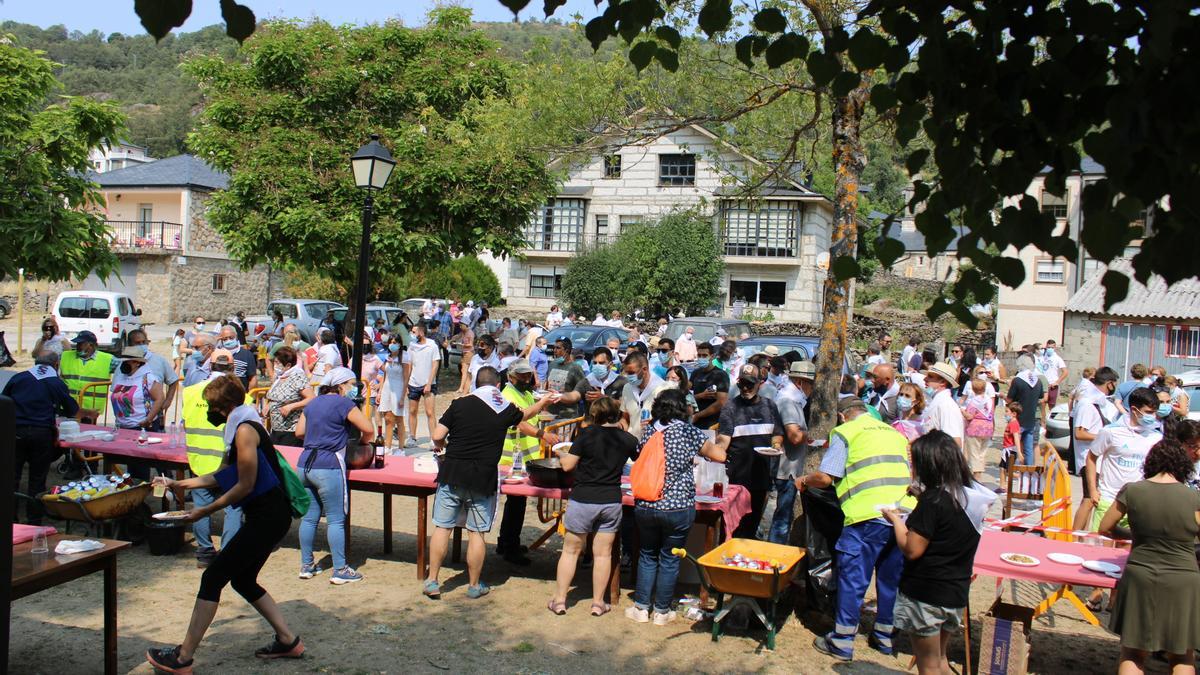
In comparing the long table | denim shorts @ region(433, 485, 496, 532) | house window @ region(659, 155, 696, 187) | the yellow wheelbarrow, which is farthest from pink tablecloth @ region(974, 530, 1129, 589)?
house window @ region(659, 155, 696, 187)

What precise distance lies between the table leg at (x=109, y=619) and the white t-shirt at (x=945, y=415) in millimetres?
7488

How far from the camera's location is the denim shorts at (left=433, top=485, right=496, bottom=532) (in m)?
7.20

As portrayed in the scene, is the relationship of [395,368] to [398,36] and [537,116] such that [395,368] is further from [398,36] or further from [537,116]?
[398,36]

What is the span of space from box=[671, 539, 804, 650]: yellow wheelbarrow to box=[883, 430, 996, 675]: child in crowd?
108 centimetres

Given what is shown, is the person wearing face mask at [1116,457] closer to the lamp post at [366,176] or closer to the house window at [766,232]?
the lamp post at [366,176]

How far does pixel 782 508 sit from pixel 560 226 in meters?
36.2

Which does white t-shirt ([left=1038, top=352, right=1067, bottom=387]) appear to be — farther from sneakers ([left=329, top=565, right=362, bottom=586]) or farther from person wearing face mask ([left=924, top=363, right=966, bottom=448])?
sneakers ([left=329, top=565, right=362, bottom=586])

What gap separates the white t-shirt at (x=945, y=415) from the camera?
9750mm

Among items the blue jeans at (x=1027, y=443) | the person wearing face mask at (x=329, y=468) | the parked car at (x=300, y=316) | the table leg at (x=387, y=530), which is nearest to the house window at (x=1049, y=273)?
the blue jeans at (x=1027, y=443)

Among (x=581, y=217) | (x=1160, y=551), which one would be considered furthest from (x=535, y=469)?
(x=581, y=217)

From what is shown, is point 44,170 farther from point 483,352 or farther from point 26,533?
point 26,533

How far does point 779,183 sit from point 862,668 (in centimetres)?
666

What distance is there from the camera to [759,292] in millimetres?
41781

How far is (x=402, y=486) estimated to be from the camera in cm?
785
